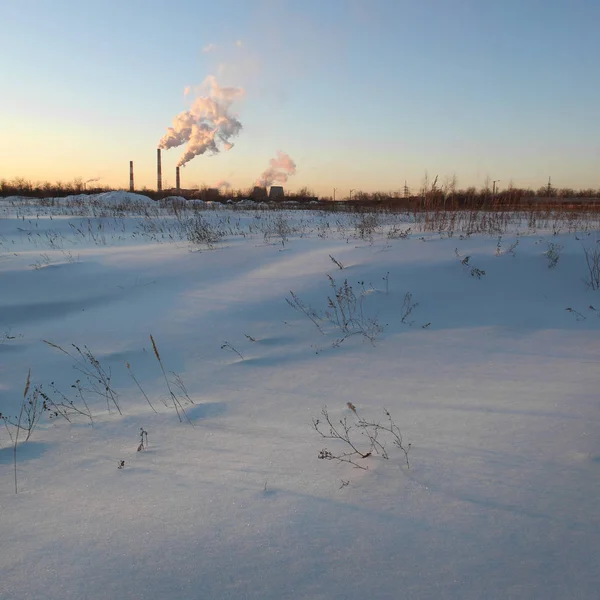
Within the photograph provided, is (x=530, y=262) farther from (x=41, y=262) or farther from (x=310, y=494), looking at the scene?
(x=41, y=262)

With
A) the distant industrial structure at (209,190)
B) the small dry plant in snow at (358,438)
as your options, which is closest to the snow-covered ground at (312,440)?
the small dry plant in snow at (358,438)

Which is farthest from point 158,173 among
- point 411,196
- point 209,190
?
point 411,196

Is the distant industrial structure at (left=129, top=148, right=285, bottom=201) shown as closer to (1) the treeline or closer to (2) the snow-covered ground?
(1) the treeline

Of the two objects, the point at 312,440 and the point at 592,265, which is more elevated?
the point at 592,265

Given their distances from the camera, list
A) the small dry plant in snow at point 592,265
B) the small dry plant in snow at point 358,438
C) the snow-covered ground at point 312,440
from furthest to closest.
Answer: the small dry plant in snow at point 592,265
the small dry plant in snow at point 358,438
the snow-covered ground at point 312,440

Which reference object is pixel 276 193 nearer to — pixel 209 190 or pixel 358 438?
pixel 209 190

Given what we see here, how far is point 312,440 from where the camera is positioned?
2.34 m

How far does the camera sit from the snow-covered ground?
1.43 metres

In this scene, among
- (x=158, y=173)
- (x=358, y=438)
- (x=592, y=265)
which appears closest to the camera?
(x=358, y=438)

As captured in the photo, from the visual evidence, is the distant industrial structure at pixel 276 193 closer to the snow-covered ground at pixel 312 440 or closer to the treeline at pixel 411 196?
the treeline at pixel 411 196

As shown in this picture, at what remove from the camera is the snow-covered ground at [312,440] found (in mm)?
1426

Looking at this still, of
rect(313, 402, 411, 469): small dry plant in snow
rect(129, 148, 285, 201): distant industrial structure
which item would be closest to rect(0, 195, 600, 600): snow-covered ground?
rect(313, 402, 411, 469): small dry plant in snow

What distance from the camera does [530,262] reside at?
5605 mm

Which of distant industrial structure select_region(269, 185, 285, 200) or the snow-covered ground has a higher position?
distant industrial structure select_region(269, 185, 285, 200)
